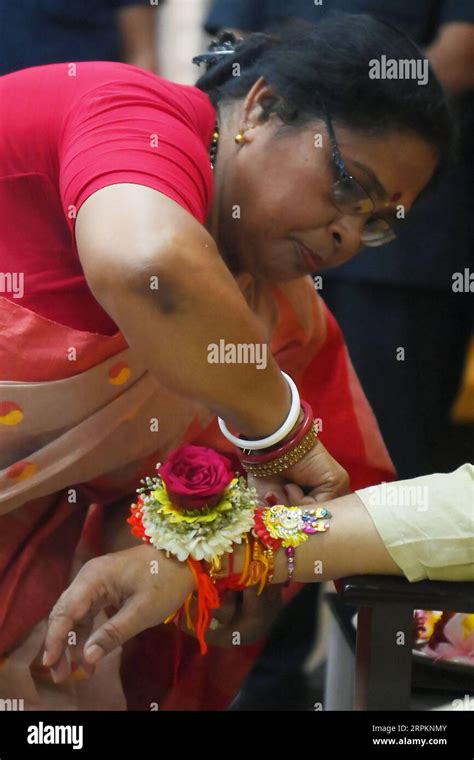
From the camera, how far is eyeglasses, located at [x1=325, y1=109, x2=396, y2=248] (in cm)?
106

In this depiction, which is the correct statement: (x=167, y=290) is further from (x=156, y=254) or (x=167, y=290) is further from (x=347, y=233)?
(x=347, y=233)

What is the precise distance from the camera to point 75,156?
963mm

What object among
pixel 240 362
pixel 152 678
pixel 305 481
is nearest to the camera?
pixel 240 362

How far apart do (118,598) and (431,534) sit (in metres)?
0.36

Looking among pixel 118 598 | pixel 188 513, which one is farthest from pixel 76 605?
pixel 188 513

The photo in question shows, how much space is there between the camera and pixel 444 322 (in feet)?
3.98

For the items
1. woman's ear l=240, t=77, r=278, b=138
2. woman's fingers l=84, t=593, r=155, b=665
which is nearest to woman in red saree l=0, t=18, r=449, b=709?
woman's ear l=240, t=77, r=278, b=138

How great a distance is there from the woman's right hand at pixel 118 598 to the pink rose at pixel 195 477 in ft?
0.23

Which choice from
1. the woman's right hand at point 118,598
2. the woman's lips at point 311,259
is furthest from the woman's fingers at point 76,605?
the woman's lips at point 311,259

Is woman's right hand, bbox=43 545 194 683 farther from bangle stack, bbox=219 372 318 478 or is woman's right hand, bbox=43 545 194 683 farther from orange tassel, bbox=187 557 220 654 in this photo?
bangle stack, bbox=219 372 318 478
